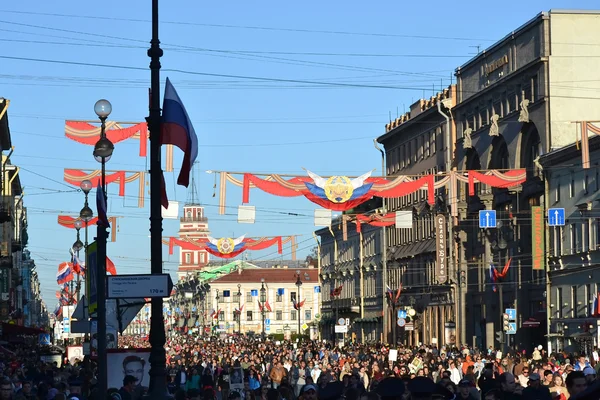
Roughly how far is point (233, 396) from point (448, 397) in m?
4.07

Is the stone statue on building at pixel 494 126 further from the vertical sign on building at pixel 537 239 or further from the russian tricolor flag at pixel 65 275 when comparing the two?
the russian tricolor flag at pixel 65 275

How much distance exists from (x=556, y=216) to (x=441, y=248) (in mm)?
19967

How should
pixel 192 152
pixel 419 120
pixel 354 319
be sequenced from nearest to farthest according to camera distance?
pixel 192 152 < pixel 419 120 < pixel 354 319

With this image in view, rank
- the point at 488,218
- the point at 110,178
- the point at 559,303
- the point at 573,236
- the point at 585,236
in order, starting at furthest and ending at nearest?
the point at 488,218 < the point at 559,303 < the point at 573,236 < the point at 585,236 < the point at 110,178

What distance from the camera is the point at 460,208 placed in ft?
240

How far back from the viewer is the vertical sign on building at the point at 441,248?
75438mm

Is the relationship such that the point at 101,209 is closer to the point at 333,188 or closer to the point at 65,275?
the point at 333,188

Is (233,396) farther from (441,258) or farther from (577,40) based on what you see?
(441,258)

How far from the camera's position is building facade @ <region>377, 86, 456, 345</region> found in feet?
251

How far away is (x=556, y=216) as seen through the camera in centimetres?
5591

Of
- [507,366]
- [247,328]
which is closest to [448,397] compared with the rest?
[507,366]

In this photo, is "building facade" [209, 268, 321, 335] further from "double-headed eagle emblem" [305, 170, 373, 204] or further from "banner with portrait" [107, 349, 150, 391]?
"banner with portrait" [107, 349, 150, 391]

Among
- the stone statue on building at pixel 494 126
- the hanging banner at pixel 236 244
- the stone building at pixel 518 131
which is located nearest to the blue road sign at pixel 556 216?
the stone building at pixel 518 131

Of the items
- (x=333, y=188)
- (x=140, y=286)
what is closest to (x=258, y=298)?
(x=333, y=188)
